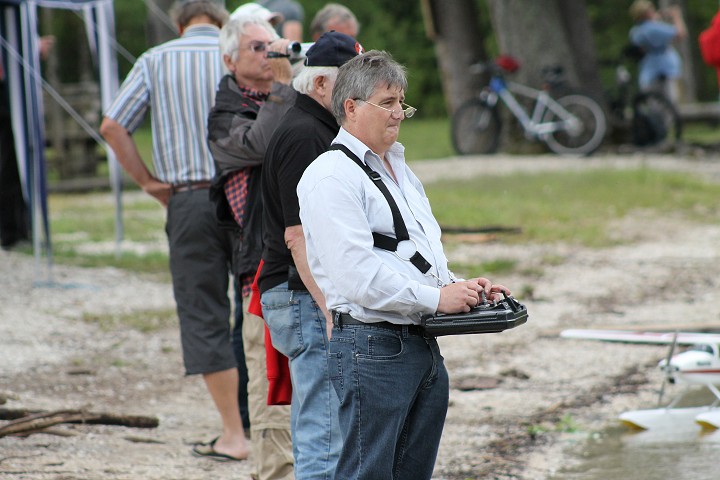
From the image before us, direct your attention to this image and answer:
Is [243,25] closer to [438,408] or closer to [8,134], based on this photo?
[438,408]

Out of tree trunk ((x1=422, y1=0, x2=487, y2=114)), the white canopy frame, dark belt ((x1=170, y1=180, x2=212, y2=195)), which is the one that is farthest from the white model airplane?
tree trunk ((x1=422, y1=0, x2=487, y2=114))

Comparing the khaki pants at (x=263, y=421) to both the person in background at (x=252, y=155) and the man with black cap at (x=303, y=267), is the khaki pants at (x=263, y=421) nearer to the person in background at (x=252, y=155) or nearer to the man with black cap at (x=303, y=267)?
the person in background at (x=252, y=155)

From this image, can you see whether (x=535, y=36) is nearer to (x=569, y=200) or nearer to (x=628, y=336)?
(x=569, y=200)

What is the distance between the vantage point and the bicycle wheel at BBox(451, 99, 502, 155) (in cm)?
1778

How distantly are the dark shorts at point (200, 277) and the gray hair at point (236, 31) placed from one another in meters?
0.76

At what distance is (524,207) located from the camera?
1295cm

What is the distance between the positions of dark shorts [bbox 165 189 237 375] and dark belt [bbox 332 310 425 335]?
1.85m

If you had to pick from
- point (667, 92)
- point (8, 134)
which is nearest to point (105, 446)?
point (8, 134)

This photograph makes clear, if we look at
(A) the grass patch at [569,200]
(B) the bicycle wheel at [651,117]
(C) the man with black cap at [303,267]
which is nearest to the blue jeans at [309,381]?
(C) the man with black cap at [303,267]

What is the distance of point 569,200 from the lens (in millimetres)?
13555

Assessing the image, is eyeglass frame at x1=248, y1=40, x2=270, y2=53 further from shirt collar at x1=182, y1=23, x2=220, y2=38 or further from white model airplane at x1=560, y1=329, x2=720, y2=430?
white model airplane at x1=560, y1=329, x2=720, y2=430

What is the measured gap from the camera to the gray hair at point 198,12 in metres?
5.37

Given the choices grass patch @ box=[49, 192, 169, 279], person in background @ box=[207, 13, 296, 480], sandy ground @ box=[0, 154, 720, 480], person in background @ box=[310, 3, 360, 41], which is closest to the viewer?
person in background @ box=[207, 13, 296, 480]

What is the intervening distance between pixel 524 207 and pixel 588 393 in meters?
6.74
